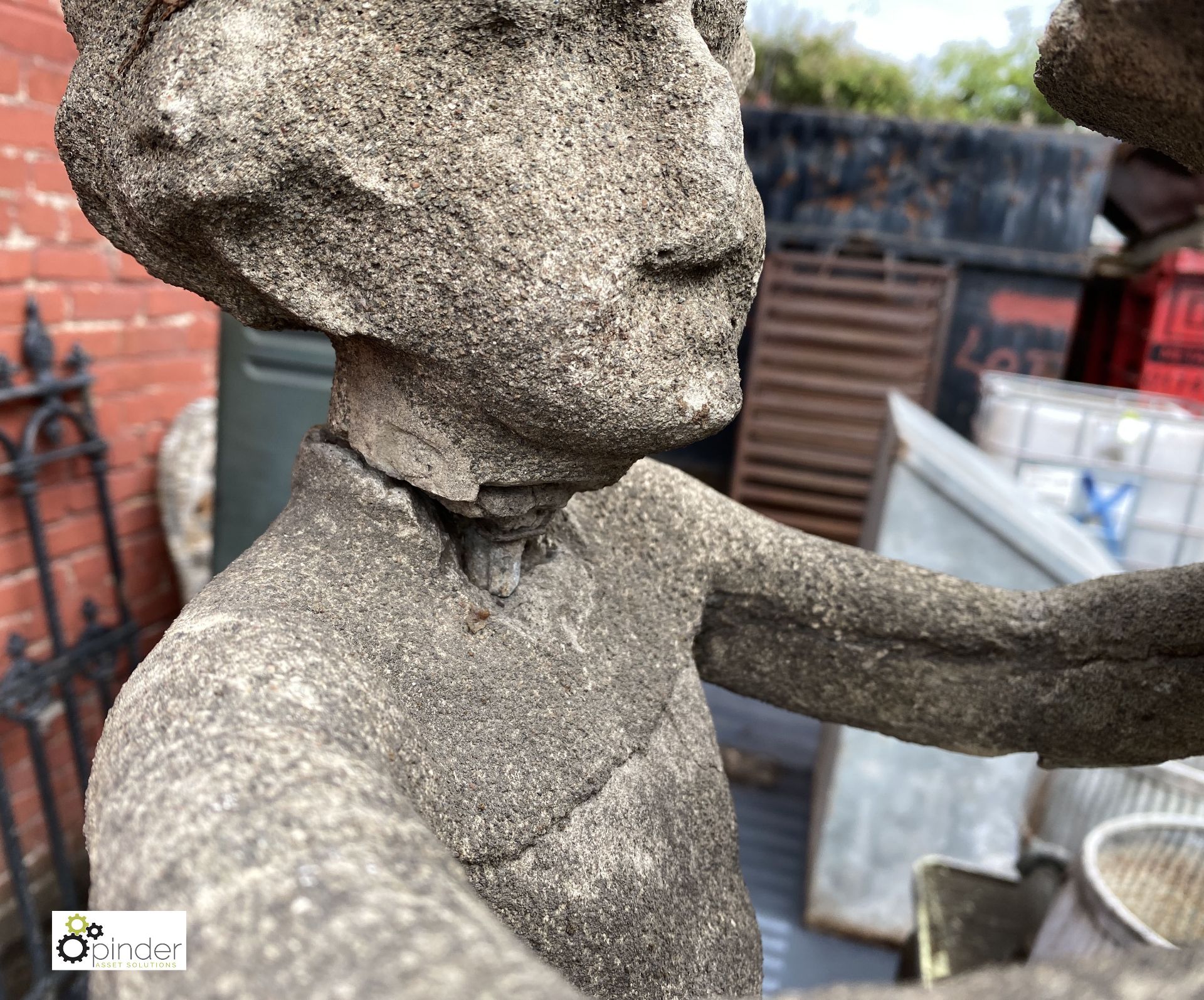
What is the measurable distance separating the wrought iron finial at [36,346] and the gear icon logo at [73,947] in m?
1.10

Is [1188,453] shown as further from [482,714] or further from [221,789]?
[221,789]

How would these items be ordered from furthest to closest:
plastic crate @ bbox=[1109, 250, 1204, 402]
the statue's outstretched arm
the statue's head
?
plastic crate @ bbox=[1109, 250, 1204, 402] → the statue's outstretched arm → the statue's head

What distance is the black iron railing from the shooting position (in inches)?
60.2

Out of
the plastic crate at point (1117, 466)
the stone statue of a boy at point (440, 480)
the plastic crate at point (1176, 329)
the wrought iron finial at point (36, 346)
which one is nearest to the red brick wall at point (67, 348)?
the wrought iron finial at point (36, 346)

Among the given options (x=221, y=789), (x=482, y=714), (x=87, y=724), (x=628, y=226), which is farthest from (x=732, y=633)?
(x=87, y=724)

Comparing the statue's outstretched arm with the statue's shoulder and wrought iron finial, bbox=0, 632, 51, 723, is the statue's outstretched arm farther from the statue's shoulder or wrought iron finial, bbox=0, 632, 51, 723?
wrought iron finial, bbox=0, 632, 51, 723

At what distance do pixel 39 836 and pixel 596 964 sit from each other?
4.73ft

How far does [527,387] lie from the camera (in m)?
0.62

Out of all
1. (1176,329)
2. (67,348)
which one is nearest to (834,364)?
(1176,329)

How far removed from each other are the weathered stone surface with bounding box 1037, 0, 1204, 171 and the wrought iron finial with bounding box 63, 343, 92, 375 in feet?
4.87

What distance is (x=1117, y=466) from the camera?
2.86 meters

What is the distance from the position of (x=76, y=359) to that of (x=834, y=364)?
2803mm

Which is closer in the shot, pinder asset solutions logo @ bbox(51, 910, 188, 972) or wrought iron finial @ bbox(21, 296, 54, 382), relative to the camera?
pinder asset solutions logo @ bbox(51, 910, 188, 972)

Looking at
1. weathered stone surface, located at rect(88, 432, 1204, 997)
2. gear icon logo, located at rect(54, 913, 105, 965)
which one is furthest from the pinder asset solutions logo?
gear icon logo, located at rect(54, 913, 105, 965)
